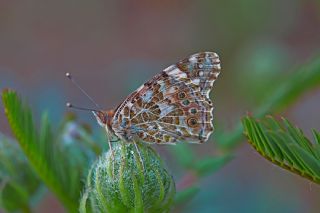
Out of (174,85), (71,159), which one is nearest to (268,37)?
(174,85)

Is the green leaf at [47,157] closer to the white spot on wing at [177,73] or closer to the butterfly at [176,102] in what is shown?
the butterfly at [176,102]

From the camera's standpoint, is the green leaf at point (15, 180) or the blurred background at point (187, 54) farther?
the blurred background at point (187, 54)

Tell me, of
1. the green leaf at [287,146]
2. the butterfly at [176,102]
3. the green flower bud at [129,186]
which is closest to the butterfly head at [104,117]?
the butterfly at [176,102]

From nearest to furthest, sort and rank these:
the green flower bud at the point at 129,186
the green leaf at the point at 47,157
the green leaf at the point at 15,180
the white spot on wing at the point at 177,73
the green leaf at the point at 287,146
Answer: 1. the green leaf at the point at 287,146
2. the green flower bud at the point at 129,186
3. the green leaf at the point at 47,157
4. the green leaf at the point at 15,180
5. the white spot on wing at the point at 177,73

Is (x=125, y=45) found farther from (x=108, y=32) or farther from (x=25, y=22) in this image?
(x=25, y=22)

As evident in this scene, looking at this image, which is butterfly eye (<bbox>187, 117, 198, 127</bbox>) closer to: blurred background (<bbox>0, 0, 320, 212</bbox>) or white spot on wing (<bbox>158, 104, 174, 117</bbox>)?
white spot on wing (<bbox>158, 104, 174, 117</bbox>)

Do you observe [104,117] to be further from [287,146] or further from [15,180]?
[287,146]

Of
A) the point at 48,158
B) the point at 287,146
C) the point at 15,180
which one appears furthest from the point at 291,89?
the point at 15,180
